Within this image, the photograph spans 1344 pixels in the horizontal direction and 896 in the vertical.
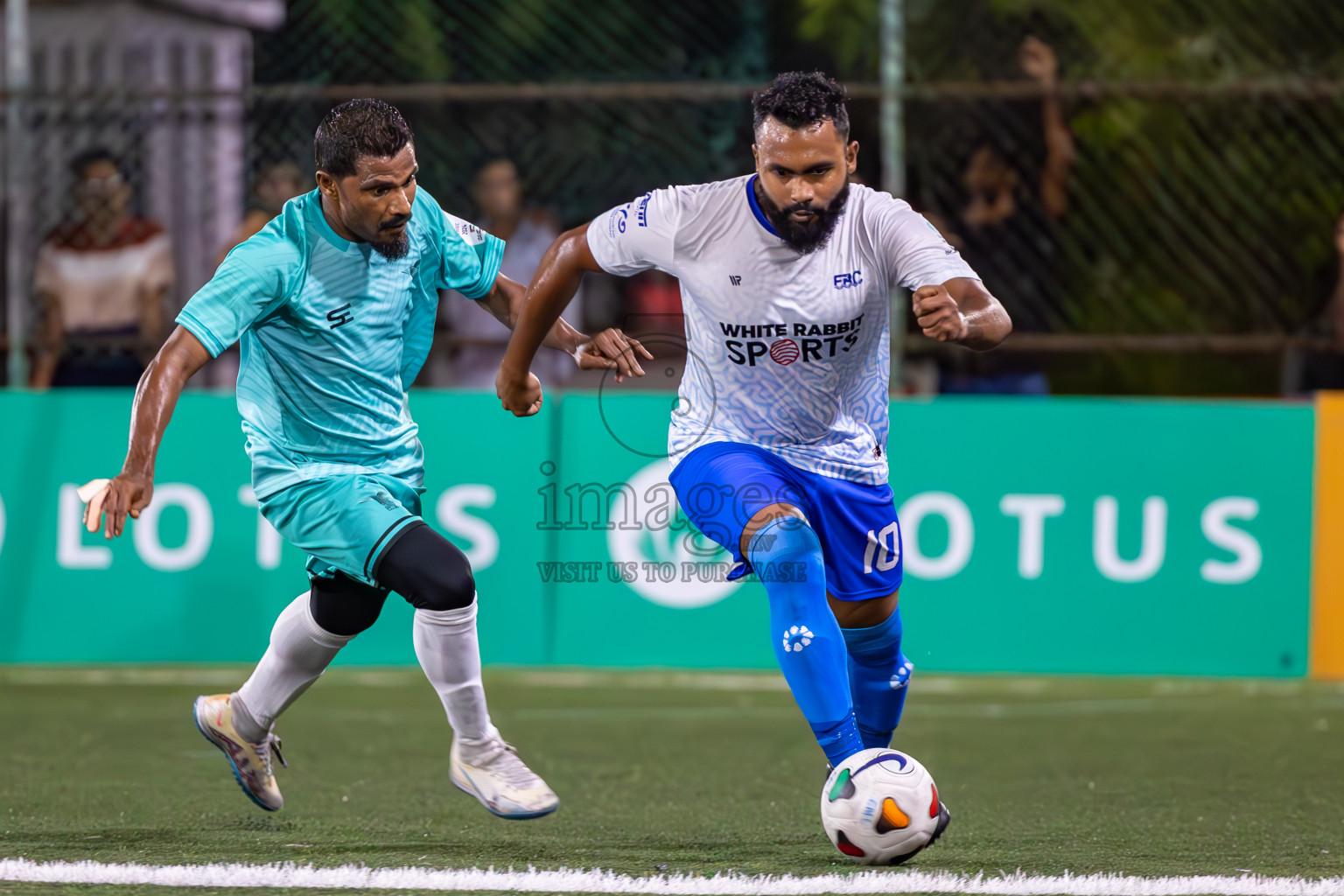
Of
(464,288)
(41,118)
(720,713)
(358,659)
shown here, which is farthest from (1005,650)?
(41,118)

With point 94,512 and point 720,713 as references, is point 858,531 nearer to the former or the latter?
point 94,512

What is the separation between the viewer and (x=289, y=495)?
4.91 m

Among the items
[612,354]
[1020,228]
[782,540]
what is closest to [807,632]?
[782,540]

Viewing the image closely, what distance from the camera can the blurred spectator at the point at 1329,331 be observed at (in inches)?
338

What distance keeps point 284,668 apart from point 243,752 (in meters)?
0.26

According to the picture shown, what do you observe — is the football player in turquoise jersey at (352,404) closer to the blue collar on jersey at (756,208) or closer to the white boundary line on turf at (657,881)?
the blue collar on jersey at (756,208)

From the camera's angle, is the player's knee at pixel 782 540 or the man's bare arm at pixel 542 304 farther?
the man's bare arm at pixel 542 304

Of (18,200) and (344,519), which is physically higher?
(18,200)

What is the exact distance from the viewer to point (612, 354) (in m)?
4.81

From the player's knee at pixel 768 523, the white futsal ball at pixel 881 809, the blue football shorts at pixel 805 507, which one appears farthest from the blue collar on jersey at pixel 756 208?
the white futsal ball at pixel 881 809

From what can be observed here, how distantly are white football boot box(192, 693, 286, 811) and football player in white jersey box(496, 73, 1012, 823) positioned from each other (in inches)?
48.3

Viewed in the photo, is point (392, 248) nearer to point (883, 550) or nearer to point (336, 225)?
point (336, 225)

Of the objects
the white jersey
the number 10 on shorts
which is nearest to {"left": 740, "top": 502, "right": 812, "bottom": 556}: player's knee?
the white jersey

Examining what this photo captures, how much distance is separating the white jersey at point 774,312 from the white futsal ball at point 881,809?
948mm
